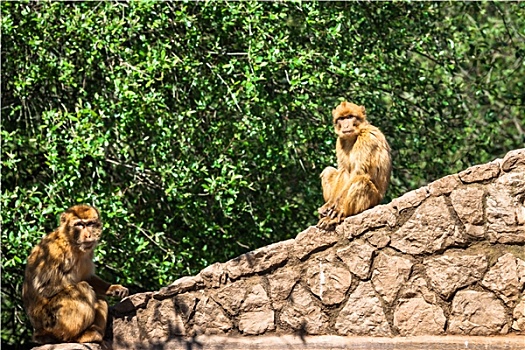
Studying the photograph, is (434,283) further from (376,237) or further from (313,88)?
(313,88)

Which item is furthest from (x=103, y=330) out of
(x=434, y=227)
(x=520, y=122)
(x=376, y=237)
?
(x=520, y=122)

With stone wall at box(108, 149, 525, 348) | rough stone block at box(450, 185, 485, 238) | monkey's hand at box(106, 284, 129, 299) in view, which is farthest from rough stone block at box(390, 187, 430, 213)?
monkey's hand at box(106, 284, 129, 299)

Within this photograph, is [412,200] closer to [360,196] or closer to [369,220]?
[369,220]

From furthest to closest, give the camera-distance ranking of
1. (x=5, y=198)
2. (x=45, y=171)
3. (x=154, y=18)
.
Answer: (x=45, y=171)
(x=154, y=18)
(x=5, y=198)

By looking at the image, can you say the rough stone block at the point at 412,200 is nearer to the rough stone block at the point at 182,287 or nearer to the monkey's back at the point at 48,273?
the rough stone block at the point at 182,287

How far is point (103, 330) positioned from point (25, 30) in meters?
3.42

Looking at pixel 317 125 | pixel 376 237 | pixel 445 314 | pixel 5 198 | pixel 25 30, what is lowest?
pixel 445 314

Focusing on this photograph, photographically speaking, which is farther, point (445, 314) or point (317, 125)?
point (317, 125)

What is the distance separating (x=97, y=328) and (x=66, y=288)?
0.38 meters

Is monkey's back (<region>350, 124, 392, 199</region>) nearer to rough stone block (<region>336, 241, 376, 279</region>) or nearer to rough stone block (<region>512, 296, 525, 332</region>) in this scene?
rough stone block (<region>336, 241, 376, 279</region>)

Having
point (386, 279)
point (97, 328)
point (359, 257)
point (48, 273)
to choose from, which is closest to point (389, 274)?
point (386, 279)

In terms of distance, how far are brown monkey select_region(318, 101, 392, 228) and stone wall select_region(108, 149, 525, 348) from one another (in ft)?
0.75

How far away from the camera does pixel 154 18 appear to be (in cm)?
889

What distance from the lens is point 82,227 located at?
668cm
